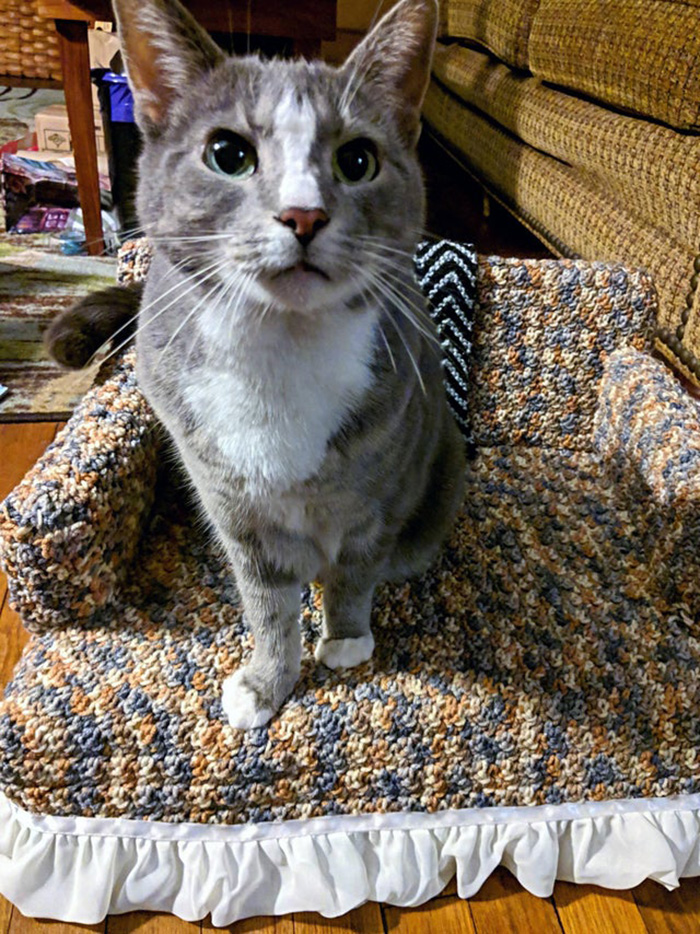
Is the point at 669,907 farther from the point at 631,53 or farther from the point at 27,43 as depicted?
the point at 27,43

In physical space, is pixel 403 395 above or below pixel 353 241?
below

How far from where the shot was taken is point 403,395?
84 cm

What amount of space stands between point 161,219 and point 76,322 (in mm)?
473

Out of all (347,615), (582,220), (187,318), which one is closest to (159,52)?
(187,318)

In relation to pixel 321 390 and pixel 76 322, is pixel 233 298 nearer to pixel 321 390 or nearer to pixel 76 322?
pixel 321 390

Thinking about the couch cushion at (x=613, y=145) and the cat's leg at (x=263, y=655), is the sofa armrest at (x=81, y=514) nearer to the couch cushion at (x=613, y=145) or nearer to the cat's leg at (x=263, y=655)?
the cat's leg at (x=263, y=655)

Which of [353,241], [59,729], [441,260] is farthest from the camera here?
[441,260]

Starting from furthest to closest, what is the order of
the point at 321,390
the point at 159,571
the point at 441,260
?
the point at 441,260, the point at 159,571, the point at 321,390

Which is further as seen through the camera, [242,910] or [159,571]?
[159,571]

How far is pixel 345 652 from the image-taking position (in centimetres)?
98

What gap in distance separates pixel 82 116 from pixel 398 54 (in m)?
1.99

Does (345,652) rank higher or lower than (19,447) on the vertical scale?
higher

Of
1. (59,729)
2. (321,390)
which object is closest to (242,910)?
(59,729)

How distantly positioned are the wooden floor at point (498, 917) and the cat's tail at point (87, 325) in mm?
710
